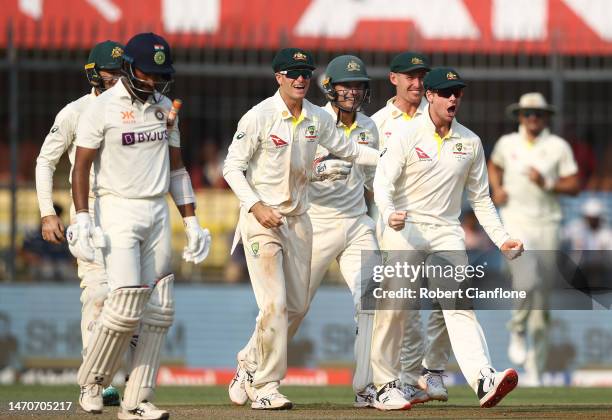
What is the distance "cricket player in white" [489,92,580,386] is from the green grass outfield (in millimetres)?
924

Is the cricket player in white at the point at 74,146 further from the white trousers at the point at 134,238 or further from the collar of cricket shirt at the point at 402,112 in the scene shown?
the collar of cricket shirt at the point at 402,112

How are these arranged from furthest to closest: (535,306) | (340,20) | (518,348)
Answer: (340,20) → (518,348) → (535,306)

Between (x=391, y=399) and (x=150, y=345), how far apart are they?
1.87 meters

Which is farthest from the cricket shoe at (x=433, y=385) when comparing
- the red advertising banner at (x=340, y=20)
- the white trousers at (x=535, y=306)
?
the red advertising banner at (x=340, y=20)

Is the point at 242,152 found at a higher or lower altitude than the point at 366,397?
higher

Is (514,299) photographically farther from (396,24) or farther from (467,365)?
(396,24)

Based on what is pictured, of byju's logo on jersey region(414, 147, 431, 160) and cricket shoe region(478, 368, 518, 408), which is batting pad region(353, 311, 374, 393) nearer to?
cricket shoe region(478, 368, 518, 408)

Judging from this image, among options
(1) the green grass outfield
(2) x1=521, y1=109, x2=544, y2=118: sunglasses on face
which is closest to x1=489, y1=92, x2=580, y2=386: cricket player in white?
(2) x1=521, y1=109, x2=544, y2=118: sunglasses on face

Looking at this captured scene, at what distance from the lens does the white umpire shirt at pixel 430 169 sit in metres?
9.31

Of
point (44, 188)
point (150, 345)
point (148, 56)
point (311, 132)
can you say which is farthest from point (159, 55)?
point (44, 188)

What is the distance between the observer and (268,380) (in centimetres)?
937

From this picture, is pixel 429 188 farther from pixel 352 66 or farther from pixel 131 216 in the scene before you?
pixel 131 216

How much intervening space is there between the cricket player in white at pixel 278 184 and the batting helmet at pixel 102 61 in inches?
47.9

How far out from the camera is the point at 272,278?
30.7ft
